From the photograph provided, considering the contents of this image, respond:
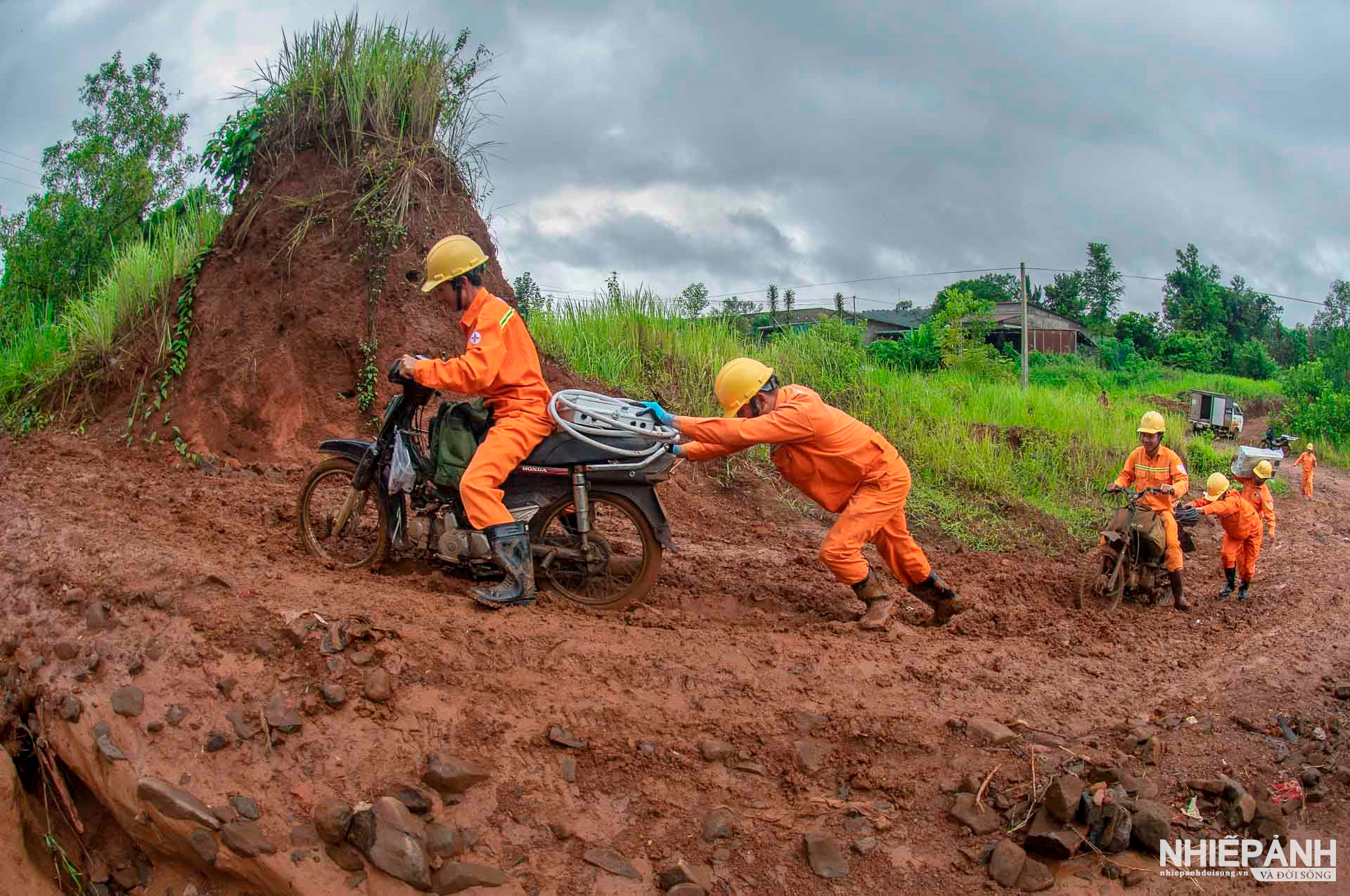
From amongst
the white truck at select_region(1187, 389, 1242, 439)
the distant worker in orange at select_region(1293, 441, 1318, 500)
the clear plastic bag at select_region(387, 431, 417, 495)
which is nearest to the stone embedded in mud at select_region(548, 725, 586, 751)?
the clear plastic bag at select_region(387, 431, 417, 495)

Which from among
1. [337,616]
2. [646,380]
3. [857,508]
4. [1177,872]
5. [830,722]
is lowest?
[1177,872]

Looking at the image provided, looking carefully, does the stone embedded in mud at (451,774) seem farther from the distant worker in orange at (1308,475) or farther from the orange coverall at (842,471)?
the distant worker in orange at (1308,475)

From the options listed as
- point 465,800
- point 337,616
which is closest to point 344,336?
point 337,616

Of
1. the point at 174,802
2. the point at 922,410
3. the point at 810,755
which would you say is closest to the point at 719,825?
the point at 810,755

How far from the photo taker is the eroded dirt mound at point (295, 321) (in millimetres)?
8281

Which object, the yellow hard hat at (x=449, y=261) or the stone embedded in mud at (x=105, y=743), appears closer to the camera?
the stone embedded in mud at (x=105, y=743)

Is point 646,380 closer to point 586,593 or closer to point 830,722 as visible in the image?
point 586,593

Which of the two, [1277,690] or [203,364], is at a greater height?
[203,364]

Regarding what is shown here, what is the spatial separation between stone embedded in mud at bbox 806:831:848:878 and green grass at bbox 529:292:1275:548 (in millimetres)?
6281

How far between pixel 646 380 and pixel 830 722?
6835 mm

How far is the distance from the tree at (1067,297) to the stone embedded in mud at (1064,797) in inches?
1678

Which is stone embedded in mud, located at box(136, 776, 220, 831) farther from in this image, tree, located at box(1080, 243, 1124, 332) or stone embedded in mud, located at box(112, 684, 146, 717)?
tree, located at box(1080, 243, 1124, 332)

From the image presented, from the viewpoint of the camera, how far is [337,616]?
4.85 metres

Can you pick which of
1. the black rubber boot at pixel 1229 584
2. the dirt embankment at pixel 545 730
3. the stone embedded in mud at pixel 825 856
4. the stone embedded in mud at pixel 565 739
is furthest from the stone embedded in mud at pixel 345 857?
the black rubber boot at pixel 1229 584
